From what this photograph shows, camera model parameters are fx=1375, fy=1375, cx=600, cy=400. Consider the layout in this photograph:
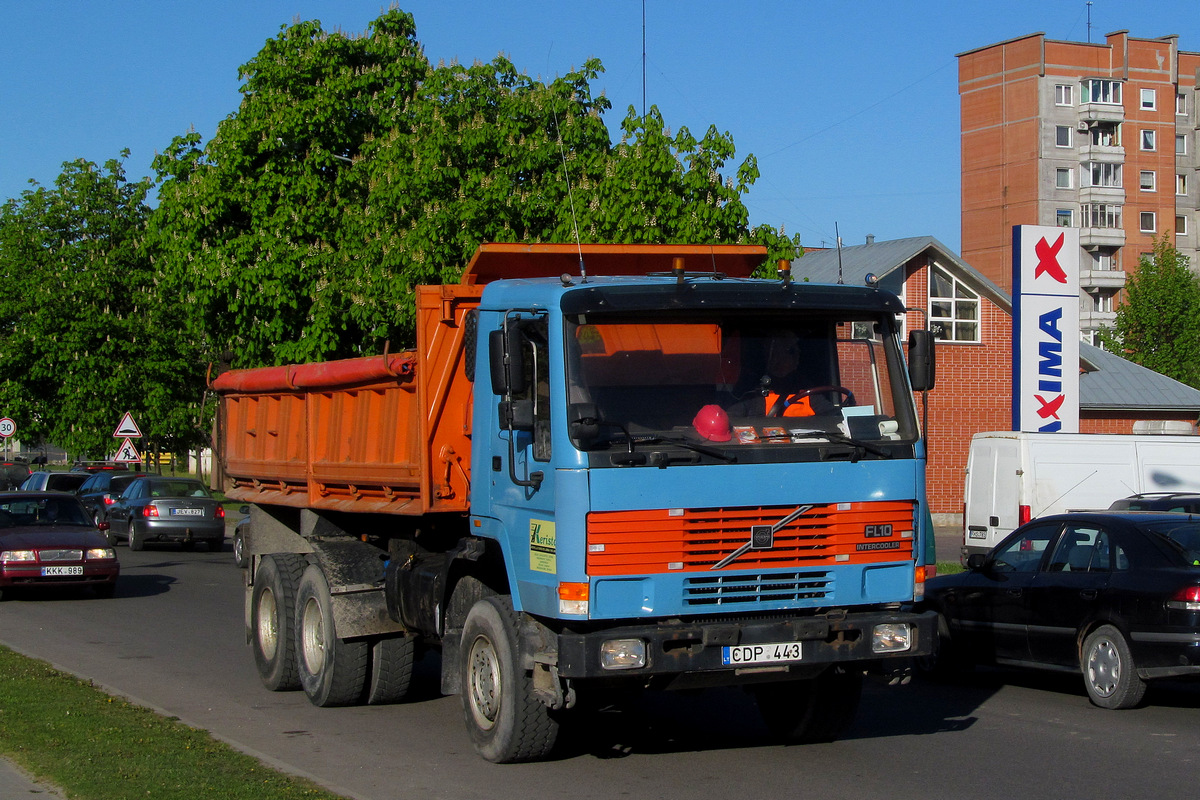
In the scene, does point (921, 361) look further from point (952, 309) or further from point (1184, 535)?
point (952, 309)

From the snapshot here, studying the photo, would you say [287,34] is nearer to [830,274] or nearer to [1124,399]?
[830,274]

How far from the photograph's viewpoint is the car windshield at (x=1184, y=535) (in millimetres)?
9945

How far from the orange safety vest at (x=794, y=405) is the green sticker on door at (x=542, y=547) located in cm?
141

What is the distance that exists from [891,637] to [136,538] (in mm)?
25010

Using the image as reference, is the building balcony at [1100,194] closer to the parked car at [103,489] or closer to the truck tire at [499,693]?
the parked car at [103,489]

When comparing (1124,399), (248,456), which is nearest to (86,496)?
(248,456)

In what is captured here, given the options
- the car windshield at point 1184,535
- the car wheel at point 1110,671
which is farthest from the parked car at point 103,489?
the car windshield at point 1184,535

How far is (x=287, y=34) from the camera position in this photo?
1174 inches

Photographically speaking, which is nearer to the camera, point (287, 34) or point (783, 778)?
point (783, 778)

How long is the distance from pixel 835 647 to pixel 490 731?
6.82 feet

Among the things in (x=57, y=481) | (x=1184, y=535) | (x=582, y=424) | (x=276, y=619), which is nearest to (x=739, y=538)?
(x=582, y=424)

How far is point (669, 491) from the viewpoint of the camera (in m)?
7.19

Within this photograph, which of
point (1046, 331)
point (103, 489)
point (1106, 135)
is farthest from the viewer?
point (1106, 135)

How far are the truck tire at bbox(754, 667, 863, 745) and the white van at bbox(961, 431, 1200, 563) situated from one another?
32.3ft
